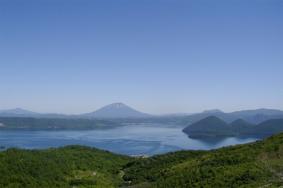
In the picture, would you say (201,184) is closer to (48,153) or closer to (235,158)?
(235,158)

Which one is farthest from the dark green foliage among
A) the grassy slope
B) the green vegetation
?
the grassy slope

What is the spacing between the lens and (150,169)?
4422 cm

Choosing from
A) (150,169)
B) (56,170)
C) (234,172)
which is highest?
(234,172)

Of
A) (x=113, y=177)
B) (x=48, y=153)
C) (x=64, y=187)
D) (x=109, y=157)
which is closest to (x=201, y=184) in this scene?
(x=64, y=187)

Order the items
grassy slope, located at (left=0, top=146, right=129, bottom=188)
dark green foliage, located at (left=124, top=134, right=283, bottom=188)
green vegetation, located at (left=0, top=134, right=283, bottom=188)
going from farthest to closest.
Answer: grassy slope, located at (left=0, top=146, right=129, bottom=188), green vegetation, located at (left=0, top=134, right=283, bottom=188), dark green foliage, located at (left=124, top=134, right=283, bottom=188)

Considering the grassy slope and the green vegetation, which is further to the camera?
the grassy slope

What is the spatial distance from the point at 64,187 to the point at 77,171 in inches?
320

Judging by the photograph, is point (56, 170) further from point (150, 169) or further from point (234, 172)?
point (234, 172)

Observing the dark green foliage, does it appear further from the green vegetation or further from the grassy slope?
the grassy slope

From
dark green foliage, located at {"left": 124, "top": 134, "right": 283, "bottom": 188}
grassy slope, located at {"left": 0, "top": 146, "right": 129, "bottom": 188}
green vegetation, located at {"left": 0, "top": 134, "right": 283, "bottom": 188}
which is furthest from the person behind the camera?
grassy slope, located at {"left": 0, "top": 146, "right": 129, "bottom": 188}

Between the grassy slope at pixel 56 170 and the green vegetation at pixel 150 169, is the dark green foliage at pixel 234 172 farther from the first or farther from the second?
the grassy slope at pixel 56 170

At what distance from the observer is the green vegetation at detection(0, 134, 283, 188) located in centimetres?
2909

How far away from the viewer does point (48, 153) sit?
47062 mm

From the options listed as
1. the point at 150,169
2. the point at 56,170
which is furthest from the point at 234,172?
the point at 56,170
